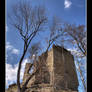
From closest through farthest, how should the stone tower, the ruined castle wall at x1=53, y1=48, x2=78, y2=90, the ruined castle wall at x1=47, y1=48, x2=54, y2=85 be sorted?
the stone tower < the ruined castle wall at x1=53, y1=48, x2=78, y2=90 < the ruined castle wall at x1=47, y1=48, x2=54, y2=85

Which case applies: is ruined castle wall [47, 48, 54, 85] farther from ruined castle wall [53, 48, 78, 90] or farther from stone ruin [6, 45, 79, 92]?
ruined castle wall [53, 48, 78, 90]

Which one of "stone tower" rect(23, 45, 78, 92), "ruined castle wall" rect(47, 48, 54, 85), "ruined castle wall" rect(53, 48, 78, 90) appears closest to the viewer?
"stone tower" rect(23, 45, 78, 92)

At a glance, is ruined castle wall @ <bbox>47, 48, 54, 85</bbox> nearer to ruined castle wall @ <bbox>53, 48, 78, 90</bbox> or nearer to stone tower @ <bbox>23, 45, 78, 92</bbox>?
stone tower @ <bbox>23, 45, 78, 92</bbox>

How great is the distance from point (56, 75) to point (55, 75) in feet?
0.31

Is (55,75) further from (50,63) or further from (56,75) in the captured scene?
(50,63)

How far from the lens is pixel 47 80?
11289 millimetres

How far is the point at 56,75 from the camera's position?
1128 centimetres

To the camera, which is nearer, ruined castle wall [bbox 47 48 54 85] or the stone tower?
the stone tower

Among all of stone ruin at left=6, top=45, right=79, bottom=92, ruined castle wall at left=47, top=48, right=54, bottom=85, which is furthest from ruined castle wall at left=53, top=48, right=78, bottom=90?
ruined castle wall at left=47, top=48, right=54, bottom=85

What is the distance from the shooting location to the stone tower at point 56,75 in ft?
34.9

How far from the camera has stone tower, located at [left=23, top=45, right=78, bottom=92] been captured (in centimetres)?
1063
